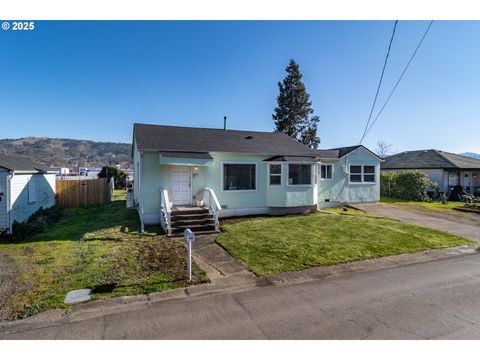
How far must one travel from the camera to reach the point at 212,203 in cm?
1165

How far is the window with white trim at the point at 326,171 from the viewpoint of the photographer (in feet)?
56.1

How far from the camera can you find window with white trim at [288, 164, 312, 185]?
1416cm

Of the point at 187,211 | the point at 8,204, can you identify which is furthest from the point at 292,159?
the point at 8,204

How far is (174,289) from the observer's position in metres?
5.64

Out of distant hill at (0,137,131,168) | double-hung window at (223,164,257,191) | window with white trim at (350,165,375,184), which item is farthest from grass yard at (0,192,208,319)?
distant hill at (0,137,131,168)

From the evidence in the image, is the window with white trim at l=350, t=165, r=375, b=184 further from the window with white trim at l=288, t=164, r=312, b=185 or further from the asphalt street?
the asphalt street

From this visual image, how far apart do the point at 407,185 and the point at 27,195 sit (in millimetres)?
25986

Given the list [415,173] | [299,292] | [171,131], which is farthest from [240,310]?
[415,173]

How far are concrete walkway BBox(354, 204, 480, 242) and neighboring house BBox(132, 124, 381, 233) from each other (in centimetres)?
216

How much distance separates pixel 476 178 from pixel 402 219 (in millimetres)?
18488

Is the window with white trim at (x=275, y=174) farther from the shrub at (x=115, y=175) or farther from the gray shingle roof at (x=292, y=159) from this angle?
the shrub at (x=115, y=175)

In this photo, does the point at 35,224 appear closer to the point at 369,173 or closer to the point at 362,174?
the point at 362,174

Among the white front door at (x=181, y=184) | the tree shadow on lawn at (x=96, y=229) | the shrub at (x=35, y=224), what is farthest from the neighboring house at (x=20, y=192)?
the white front door at (x=181, y=184)

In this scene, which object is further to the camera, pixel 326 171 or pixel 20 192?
pixel 326 171
